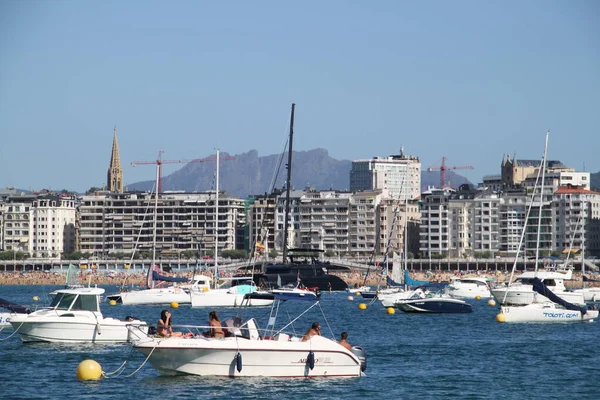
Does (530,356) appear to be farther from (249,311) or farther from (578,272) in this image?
(578,272)

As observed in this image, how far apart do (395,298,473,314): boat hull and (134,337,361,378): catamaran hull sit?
3607 cm

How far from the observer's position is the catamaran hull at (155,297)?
83812mm

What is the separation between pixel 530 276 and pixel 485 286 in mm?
19547

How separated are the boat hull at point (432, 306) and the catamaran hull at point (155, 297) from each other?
1799 centimetres

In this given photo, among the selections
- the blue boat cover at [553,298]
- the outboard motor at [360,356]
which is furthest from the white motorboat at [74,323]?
the blue boat cover at [553,298]

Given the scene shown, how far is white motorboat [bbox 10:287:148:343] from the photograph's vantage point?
1863 inches

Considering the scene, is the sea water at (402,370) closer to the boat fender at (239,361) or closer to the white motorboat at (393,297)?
the boat fender at (239,361)

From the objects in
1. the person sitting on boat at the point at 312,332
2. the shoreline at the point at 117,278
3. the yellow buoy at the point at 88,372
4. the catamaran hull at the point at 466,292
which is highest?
the person sitting on boat at the point at 312,332

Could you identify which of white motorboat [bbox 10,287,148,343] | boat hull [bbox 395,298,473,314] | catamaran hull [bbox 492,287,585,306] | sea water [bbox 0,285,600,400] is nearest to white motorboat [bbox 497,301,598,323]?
sea water [bbox 0,285,600,400]

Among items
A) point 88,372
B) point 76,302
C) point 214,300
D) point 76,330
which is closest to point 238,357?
point 88,372

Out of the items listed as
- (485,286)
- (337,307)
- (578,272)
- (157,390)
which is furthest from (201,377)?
(578,272)

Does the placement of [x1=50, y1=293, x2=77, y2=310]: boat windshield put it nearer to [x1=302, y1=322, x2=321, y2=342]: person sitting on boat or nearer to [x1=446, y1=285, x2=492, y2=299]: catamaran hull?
[x1=302, y1=322, x2=321, y2=342]: person sitting on boat

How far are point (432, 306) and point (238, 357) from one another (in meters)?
37.5

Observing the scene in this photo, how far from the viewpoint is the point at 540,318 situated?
6281 cm
